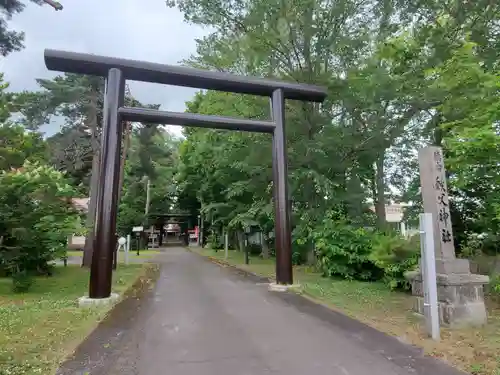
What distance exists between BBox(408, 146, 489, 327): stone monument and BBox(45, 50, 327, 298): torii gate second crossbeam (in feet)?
15.9

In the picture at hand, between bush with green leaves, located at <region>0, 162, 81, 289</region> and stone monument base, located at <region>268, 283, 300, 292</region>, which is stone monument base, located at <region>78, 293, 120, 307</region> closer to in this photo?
bush with green leaves, located at <region>0, 162, 81, 289</region>

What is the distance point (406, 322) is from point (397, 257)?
3.83 m

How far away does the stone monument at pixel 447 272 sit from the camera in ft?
20.7

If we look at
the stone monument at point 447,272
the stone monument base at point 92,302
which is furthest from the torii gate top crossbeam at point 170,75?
the stone monument at point 447,272

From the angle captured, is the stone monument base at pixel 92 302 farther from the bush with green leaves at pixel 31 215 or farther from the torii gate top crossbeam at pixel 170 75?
the torii gate top crossbeam at pixel 170 75

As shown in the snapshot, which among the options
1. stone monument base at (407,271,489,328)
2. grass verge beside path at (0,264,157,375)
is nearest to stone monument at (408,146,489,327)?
stone monument base at (407,271,489,328)

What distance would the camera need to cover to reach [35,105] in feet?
55.7

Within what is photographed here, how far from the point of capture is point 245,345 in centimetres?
550

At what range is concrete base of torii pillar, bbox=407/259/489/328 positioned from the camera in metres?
6.28

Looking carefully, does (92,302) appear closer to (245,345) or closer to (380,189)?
(245,345)

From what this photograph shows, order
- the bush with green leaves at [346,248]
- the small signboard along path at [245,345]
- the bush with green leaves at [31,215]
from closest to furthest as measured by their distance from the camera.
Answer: the small signboard along path at [245,345]
the bush with green leaves at [31,215]
the bush with green leaves at [346,248]

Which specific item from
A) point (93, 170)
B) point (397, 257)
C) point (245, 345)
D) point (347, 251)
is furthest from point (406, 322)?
point (93, 170)

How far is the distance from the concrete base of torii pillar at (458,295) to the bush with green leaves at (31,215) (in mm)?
8236

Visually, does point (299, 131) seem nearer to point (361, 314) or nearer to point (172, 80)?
point (172, 80)
